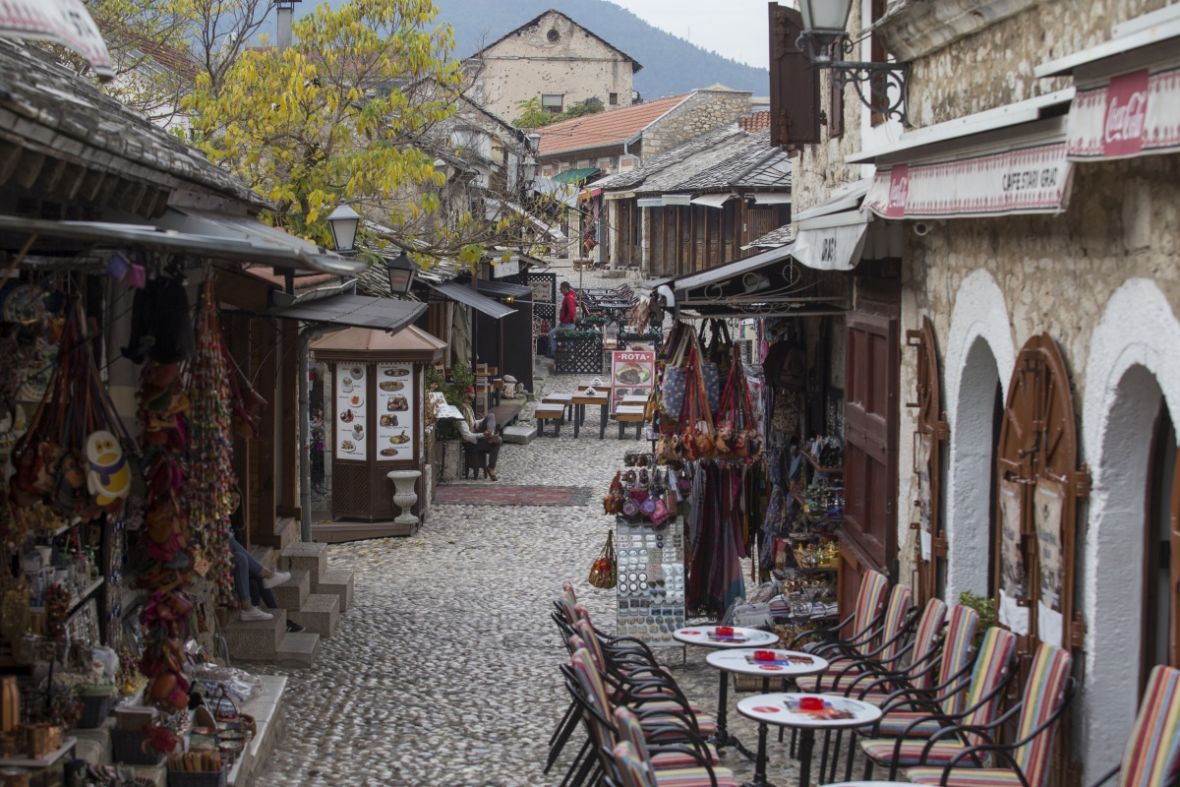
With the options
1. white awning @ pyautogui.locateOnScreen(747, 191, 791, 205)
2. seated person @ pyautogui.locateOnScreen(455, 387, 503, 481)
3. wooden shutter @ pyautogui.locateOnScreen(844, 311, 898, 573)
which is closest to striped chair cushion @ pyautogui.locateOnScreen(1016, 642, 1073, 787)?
wooden shutter @ pyautogui.locateOnScreen(844, 311, 898, 573)

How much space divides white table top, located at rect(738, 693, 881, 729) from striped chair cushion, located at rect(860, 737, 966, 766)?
15 cm

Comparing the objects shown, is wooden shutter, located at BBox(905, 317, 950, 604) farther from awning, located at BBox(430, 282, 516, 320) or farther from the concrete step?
awning, located at BBox(430, 282, 516, 320)

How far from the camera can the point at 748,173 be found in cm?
2794

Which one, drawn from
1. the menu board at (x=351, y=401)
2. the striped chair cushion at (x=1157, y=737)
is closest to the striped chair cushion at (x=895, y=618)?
the striped chair cushion at (x=1157, y=737)

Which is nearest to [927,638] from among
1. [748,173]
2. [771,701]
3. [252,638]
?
[771,701]

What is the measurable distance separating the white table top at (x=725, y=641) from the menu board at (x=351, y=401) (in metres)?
8.48

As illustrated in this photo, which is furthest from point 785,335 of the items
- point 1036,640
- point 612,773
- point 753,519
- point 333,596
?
point 612,773

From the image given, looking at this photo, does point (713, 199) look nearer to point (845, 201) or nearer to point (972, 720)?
point (845, 201)

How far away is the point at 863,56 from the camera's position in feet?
37.0

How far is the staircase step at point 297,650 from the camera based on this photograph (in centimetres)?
1142

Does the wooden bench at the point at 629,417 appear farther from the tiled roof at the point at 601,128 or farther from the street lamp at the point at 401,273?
the tiled roof at the point at 601,128

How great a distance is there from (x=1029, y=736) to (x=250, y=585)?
6.60 m

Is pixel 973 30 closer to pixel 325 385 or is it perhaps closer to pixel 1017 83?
pixel 1017 83

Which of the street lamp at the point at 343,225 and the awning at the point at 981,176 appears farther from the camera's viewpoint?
the street lamp at the point at 343,225
